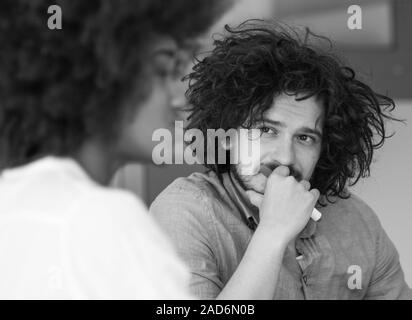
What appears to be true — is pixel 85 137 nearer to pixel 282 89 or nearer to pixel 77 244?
pixel 77 244

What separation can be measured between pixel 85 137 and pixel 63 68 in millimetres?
66

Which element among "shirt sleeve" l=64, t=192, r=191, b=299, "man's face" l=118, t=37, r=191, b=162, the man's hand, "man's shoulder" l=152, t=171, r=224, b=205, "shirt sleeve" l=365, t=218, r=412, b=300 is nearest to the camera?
"shirt sleeve" l=64, t=192, r=191, b=299

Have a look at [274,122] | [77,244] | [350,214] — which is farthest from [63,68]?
[350,214]

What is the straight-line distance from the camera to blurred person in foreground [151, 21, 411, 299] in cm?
108

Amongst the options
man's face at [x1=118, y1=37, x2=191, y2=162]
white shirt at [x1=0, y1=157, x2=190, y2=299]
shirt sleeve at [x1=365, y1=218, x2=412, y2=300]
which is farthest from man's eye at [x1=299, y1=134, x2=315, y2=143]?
white shirt at [x1=0, y1=157, x2=190, y2=299]

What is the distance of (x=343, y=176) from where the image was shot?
137 centimetres

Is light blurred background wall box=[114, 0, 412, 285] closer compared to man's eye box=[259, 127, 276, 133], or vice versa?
man's eye box=[259, 127, 276, 133]

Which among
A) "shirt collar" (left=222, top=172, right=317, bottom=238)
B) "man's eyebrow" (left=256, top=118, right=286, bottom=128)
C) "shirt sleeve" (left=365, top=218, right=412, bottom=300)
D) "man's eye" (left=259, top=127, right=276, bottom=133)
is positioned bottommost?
"shirt sleeve" (left=365, top=218, right=412, bottom=300)

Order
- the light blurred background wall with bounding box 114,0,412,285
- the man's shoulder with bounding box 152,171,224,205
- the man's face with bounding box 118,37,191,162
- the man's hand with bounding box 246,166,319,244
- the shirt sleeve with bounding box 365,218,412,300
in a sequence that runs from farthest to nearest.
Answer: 1. the light blurred background wall with bounding box 114,0,412,285
2. the shirt sleeve with bounding box 365,218,412,300
3. the man's shoulder with bounding box 152,171,224,205
4. the man's hand with bounding box 246,166,319,244
5. the man's face with bounding box 118,37,191,162

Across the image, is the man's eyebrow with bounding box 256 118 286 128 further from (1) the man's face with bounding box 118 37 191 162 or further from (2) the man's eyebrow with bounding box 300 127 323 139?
(1) the man's face with bounding box 118 37 191 162

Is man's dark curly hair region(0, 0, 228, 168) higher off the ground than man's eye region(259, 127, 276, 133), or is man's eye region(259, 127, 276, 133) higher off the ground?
man's dark curly hair region(0, 0, 228, 168)

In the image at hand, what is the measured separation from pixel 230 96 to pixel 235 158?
0.35 feet

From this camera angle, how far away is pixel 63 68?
0.64 meters
